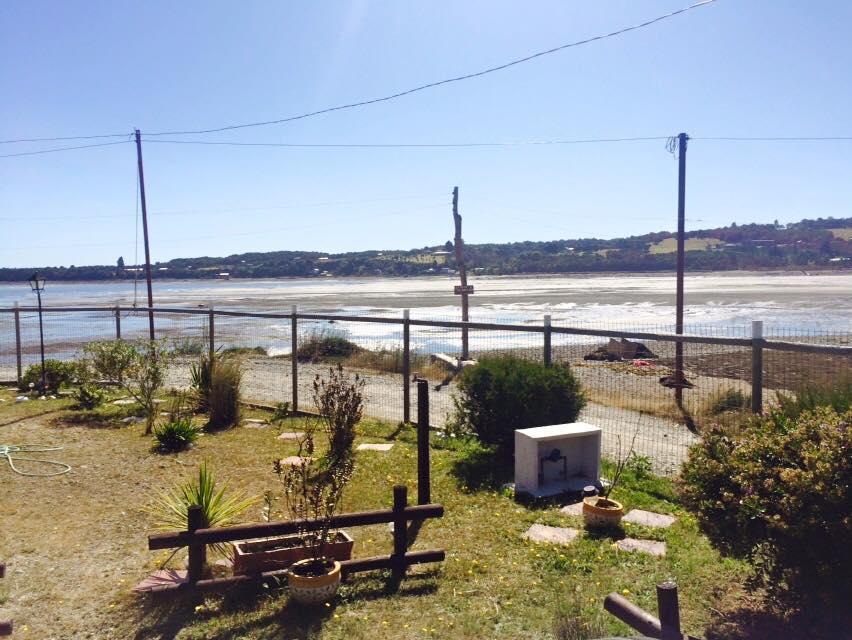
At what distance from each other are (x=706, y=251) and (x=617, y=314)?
8681cm

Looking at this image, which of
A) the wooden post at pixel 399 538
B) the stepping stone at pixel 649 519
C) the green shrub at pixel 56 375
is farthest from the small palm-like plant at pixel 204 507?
the green shrub at pixel 56 375

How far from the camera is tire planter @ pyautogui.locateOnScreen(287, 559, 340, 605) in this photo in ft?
15.6

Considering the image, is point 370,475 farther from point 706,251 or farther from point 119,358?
point 706,251

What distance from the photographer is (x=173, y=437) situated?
9.67 meters


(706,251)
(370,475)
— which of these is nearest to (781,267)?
(706,251)

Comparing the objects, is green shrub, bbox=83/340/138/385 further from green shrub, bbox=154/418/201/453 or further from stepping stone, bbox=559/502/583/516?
stepping stone, bbox=559/502/583/516

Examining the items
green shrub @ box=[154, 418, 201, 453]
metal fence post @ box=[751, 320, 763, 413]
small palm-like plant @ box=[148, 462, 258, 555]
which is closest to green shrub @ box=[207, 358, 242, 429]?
green shrub @ box=[154, 418, 201, 453]

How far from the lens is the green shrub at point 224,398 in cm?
1128

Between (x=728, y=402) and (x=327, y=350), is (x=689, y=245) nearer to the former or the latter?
(x=327, y=350)

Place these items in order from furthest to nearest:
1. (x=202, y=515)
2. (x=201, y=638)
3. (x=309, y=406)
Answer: (x=309, y=406), (x=202, y=515), (x=201, y=638)

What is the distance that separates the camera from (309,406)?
1334cm

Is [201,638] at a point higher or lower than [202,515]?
lower

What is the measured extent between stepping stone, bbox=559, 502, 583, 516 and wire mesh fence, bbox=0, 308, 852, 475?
167 centimetres

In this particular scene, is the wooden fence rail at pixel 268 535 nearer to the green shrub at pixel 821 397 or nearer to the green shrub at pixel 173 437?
the green shrub at pixel 821 397
